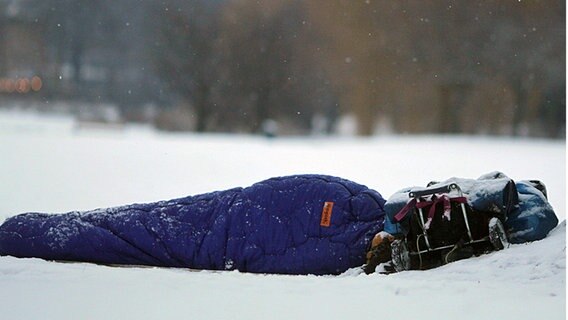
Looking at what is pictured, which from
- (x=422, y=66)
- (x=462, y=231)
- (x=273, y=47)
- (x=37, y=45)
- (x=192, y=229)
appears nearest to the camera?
(x=462, y=231)

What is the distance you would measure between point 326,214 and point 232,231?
380 millimetres

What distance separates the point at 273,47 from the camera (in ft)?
70.8

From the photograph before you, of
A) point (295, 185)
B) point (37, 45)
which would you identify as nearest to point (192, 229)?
point (295, 185)

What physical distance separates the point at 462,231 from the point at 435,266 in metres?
0.17

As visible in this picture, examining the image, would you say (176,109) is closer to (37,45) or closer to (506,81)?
(37,45)

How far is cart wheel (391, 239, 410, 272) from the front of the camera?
8.98ft

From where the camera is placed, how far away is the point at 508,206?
2.75m

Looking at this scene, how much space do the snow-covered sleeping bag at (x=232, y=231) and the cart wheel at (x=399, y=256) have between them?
0.58ft

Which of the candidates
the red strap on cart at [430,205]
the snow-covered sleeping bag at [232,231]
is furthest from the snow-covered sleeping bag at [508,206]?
the snow-covered sleeping bag at [232,231]

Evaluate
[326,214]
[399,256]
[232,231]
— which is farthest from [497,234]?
[232,231]

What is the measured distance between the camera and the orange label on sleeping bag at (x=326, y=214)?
2918 mm

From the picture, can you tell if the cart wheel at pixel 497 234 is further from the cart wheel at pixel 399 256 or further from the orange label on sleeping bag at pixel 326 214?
the orange label on sleeping bag at pixel 326 214

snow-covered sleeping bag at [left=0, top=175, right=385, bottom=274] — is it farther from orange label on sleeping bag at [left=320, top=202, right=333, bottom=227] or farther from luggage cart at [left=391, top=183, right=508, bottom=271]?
luggage cart at [left=391, top=183, right=508, bottom=271]

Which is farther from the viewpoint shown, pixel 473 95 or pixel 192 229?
pixel 473 95
